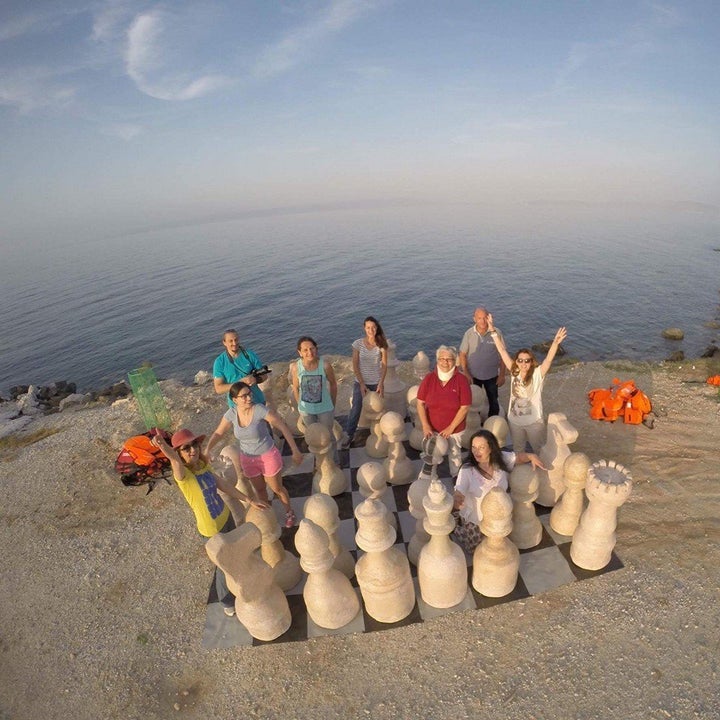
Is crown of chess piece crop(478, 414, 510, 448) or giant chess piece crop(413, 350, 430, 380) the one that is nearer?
crown of chess piece crop(478, 414, 510, 448)

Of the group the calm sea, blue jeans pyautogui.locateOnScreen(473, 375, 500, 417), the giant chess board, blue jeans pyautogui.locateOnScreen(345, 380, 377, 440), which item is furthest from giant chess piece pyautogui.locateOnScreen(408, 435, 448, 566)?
the calm sea

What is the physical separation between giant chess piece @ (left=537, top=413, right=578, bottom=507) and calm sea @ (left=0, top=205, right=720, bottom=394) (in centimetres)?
1164

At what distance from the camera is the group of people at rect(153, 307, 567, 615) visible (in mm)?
3096

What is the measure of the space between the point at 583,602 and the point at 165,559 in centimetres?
379

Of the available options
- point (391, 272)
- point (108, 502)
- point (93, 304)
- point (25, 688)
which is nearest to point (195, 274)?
point (93, 304)

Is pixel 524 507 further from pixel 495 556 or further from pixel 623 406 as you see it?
pixel 623 406

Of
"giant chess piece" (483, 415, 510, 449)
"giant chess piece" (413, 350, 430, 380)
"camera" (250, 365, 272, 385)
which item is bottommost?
"giant chess piece" (483, 415, 510, 449)

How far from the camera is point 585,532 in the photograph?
3131mm

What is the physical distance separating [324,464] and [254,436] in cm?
96

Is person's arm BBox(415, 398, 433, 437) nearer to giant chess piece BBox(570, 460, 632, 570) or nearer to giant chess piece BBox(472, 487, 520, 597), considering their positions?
giant chess piece BBox(472, 487, 520, 597)

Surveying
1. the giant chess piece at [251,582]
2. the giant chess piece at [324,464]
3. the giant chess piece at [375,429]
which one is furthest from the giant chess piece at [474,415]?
the giant chess piece at [251,582]

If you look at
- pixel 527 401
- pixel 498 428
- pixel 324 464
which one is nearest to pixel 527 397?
pixel 527 401

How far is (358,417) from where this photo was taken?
5.07 metres

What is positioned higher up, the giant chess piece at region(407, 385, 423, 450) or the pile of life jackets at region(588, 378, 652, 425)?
the giant chess piece at region(407, 385, 423, 450)
